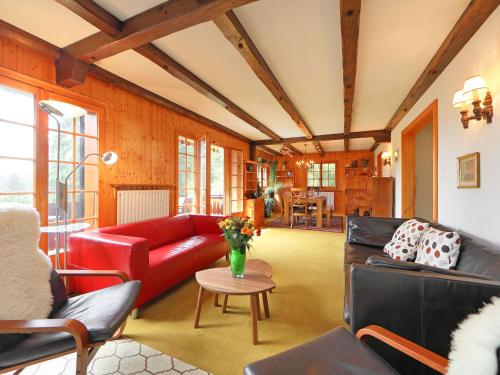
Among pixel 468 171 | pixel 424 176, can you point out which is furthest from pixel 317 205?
pixel 468 171

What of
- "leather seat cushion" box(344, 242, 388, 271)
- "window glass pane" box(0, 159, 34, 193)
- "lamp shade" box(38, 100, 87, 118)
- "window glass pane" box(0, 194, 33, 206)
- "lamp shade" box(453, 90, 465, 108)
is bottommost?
"leather seat cushion" box(344, 242, 388, 271)

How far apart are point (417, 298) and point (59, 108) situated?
9.50 ft

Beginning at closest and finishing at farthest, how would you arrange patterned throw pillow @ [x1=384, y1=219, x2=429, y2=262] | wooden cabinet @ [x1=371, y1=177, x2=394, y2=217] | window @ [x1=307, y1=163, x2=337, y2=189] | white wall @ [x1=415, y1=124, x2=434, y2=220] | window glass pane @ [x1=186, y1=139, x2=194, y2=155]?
patterned throw pillow @ [x1=384, y1=219, x2=429, y2=262] < white wall @ [x1=415, y1=124, x2=434, y2=220] < window glass pane @ [x1=186, y1=139, x2=194, y2=155] < wooden cabinet @ [x1=371, y1=177, x2=394, y2=217] < window @ [x1=307, y1=163, x2=337, y2=189]

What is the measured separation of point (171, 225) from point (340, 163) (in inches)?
301

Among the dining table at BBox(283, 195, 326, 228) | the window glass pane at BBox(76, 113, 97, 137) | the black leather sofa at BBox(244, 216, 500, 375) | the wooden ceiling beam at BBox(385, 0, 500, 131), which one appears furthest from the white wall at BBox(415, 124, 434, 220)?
the window glass pane at BBox(76, 113, 97, 137)

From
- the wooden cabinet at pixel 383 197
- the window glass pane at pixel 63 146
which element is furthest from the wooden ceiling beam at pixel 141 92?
the wooden cabinet at pixel 383 197

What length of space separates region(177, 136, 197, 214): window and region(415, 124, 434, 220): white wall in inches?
163

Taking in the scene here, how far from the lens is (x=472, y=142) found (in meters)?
1.96

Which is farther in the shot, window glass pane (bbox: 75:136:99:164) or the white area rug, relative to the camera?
window glass pane (bbox: 75:136:99:164)

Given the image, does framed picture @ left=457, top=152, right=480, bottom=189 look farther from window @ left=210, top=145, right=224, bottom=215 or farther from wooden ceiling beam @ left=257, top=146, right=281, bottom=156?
wooden ceiling beam @ left=257, top=146, right=281, bottom=156

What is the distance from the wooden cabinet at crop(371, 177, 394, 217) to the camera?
4.84 meters

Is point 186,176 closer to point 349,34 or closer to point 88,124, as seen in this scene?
point 88,124

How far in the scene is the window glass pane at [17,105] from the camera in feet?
6.84

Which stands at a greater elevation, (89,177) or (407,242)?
(89,177)
